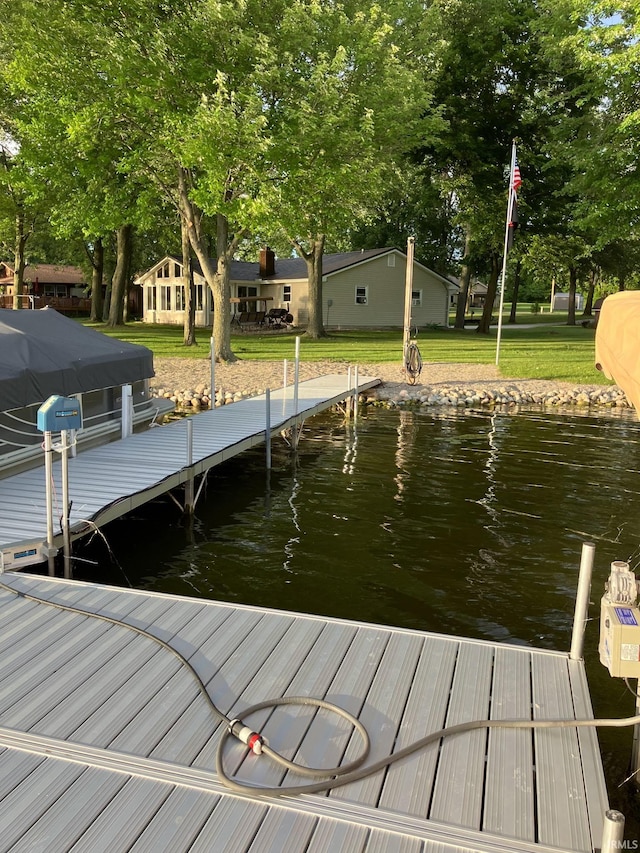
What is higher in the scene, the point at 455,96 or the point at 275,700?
the point at 455,96

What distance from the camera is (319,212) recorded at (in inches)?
890

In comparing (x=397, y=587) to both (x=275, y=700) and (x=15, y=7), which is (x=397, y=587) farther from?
(x=15, y=7)

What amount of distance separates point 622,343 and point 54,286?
65804 mm

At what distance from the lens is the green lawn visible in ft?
79.3

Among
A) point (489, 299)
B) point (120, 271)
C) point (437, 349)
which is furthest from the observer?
point (489, 299)

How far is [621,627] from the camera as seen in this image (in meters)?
4.08

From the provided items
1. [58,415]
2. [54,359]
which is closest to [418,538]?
[58,415]

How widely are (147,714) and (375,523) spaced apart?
6105 millimetres

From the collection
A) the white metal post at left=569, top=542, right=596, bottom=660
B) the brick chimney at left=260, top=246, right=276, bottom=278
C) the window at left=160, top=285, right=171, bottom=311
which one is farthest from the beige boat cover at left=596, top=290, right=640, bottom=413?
the window at left=160, top=285, right=171, bottom=311

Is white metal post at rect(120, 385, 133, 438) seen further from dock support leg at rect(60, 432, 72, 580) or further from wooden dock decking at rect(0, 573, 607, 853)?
wooden dock decking at rect(0, 573, 607, 853)

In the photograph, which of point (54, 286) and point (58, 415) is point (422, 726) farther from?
point (54, 286)

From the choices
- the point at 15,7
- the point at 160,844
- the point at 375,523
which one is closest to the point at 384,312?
the point at 15,7

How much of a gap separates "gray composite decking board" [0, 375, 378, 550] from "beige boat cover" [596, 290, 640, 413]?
16.9 feet

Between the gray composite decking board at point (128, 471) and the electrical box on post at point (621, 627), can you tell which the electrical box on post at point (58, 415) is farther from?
the electrical box on post at point (621, 627)
